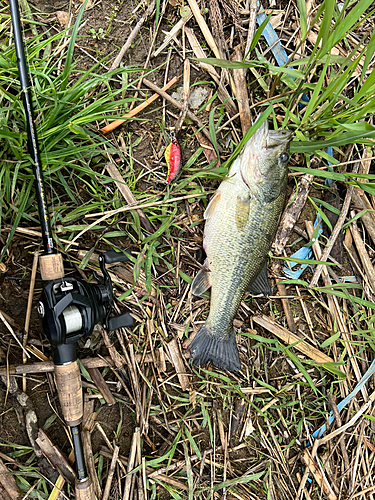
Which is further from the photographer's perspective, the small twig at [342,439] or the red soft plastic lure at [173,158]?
the small twig at [342,439]

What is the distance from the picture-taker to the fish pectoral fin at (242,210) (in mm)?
2465

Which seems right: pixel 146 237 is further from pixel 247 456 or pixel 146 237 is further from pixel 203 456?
pixel 247 456

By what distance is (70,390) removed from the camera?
2.22 m

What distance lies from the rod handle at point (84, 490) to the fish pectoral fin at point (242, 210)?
2.04m

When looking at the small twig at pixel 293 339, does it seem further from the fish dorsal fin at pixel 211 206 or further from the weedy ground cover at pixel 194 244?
the fish dorsal fin at pixel 211 206

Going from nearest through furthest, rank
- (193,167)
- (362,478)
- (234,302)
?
1. (234,302)
2. (193,167)
3. (362,478)

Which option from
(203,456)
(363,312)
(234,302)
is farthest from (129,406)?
(363,312)

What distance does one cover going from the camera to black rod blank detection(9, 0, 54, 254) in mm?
1968

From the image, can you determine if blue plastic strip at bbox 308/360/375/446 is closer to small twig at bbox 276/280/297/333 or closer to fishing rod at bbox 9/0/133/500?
small twig at bbox 276/280/297/333

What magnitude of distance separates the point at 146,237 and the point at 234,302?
0.83 m

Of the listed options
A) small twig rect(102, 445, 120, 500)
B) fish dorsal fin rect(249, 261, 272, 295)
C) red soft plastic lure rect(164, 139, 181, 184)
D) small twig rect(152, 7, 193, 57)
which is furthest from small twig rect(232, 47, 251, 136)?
small twig rect(102, 445, 120, 500)

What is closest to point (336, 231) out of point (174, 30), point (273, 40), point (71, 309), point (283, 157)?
point (283, 157)

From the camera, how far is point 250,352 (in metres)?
2.91

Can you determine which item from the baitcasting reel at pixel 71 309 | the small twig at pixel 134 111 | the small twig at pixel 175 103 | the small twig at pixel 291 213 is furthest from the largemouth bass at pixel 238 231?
the small twig at pixel 134 111
